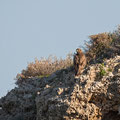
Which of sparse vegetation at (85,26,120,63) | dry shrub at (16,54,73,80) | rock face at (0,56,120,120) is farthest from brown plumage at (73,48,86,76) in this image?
dry shrub at (16,54,73,80)

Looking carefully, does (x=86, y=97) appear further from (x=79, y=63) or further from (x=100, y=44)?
(x=100, y=44)

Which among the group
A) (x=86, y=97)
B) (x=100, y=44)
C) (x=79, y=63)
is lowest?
(x=86, y=97)

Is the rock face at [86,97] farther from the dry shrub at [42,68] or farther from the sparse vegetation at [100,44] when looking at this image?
the dry shrub at [42,68]

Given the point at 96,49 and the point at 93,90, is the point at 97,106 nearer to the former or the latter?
the point at 93,90

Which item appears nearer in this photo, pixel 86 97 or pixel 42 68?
pixel 86 97

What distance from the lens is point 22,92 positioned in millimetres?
13961

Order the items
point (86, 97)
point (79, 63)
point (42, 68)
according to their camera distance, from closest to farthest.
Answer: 1. point (86, 97)
2. point (79, 63)
3. point (42, 68)

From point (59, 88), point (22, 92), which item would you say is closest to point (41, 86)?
point (22, 92)

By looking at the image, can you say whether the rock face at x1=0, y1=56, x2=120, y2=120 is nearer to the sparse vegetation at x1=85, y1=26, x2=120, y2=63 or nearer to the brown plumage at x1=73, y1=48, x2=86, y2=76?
the brown plumage at x1=73, y1=48, x2=86, y2=76

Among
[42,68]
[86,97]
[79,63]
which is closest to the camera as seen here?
[86,97]

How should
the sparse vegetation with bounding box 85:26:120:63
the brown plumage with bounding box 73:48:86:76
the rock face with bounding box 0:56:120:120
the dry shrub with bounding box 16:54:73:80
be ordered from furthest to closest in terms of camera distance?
the dry shrub with bounding box 16:54:73:80
the sparse vegetation with bounding box 85:26:120:63
the brown plumage with bounding box 73:48:86:76
the rock face with bounding box 0:56:120:120

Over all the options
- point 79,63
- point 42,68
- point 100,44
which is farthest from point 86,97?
point 42,68

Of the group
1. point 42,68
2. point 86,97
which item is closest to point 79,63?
point 86,97

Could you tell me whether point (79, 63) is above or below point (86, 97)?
above
